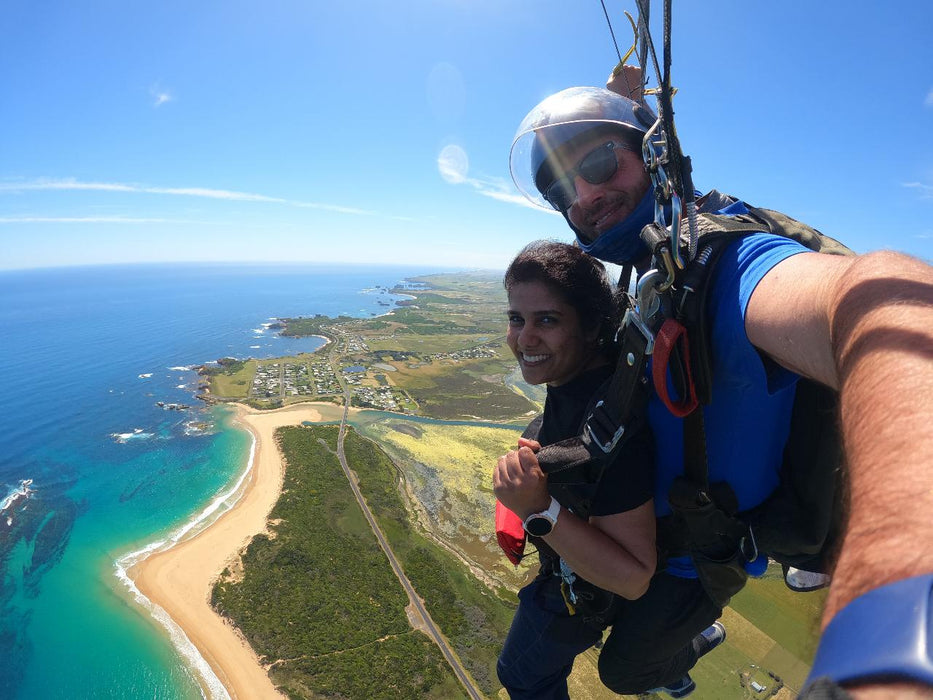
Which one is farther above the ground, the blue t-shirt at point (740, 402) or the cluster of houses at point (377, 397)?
the blue t-shirt at point (740, 402)

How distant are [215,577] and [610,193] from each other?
2206 centimetres

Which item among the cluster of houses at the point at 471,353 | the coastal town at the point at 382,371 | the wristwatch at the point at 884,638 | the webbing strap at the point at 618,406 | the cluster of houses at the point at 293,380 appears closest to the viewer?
the wristwatch at the point at 884,638

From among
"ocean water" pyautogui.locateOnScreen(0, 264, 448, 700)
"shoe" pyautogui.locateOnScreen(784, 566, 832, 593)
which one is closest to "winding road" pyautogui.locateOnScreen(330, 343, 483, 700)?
"ocean water" pyautogui.locateOnScreen(0, 264, 448, 700)

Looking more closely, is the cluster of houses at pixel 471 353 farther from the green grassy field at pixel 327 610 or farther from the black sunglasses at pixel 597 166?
the black sunglasses at pixel 597 166

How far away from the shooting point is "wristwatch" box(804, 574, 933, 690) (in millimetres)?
464

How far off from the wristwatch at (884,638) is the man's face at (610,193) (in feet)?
5.65

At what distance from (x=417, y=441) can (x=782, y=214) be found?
30.6 metres

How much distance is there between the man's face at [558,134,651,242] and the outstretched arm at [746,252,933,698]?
0.86 m

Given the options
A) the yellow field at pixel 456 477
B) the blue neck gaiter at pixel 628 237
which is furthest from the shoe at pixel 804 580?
the yellow field at pixel 456 477

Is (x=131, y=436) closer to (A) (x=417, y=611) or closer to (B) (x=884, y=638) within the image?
(A) (x=417, y=611)

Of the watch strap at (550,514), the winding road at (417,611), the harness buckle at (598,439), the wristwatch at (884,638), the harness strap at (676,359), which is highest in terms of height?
the harness strap at (676,359)

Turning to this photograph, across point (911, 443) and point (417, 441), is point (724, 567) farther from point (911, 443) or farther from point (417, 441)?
point (417, 441)

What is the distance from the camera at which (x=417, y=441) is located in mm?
31141

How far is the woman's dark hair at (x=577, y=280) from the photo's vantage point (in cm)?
219
